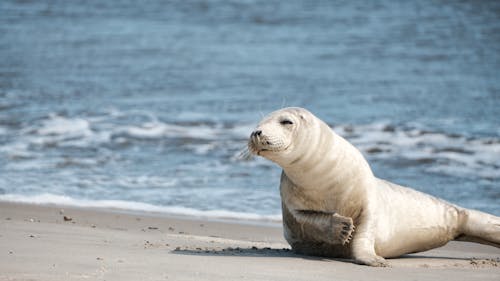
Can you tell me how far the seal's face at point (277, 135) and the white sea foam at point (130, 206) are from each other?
8.16 feet

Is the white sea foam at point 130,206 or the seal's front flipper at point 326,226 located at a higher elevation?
the white sea foam at point 130,206

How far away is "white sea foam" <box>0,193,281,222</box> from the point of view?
897 cm

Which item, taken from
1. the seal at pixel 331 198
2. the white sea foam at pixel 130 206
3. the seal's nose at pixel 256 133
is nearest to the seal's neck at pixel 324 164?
the seal at pixel 331 198

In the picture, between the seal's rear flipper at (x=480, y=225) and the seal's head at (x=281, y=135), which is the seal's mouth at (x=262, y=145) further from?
the seal's rear flipper at (x=480, y=225)

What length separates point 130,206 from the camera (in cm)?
934

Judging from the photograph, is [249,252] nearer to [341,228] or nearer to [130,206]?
[341,228]

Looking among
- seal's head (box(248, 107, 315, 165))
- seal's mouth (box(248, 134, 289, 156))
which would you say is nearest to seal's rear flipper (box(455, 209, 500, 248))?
seal's head (box(248, 107, 315, 165))

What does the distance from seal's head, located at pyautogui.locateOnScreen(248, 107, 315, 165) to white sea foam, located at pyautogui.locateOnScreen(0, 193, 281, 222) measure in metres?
2.47

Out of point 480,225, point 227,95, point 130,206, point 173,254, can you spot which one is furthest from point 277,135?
point 227,95

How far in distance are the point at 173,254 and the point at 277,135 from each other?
89 centimetres

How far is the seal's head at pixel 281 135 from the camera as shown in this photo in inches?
243

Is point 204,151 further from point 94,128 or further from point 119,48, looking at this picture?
point 119,48

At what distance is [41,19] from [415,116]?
1533cm

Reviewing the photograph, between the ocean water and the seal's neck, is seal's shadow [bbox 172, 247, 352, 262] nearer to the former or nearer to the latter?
the seal's neck
